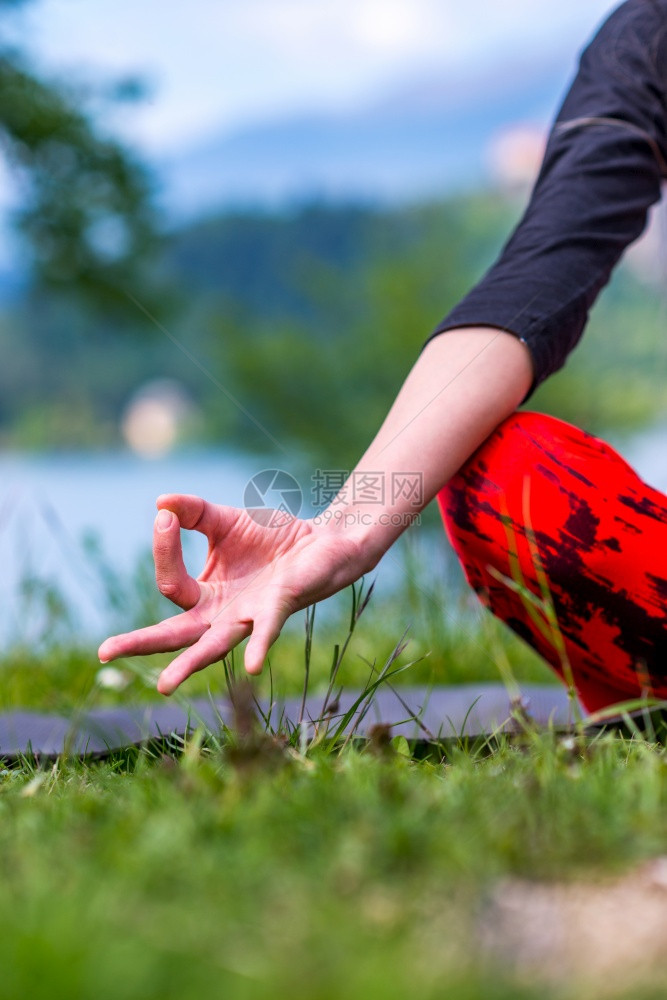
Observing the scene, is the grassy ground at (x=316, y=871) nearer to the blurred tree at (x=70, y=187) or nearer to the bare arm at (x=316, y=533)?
the bare arm at (x=316, y=533)

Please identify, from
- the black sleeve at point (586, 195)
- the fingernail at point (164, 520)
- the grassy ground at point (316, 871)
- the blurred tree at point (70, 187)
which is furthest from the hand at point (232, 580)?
the blurred tree at point (70, 187)

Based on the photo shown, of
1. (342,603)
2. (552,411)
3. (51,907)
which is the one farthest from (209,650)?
(552,411)

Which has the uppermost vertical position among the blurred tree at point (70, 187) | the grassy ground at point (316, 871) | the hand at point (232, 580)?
the blurred tree at point (70, 187)

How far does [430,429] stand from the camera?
1.20m

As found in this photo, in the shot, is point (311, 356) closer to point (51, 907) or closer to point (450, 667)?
point (450, 667)

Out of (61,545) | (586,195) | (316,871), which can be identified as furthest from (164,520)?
(61,545)

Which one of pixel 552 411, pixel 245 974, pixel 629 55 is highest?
pixel 552 411

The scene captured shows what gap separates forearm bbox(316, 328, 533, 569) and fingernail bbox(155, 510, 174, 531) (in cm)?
21

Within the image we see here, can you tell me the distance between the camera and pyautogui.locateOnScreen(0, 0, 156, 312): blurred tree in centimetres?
393

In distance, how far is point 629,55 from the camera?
1.48 m

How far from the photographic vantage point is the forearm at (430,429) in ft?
3.79

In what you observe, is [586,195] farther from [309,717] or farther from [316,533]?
[309,717]

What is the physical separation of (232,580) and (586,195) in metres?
0.78

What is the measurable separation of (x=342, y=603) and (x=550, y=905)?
238 cm
